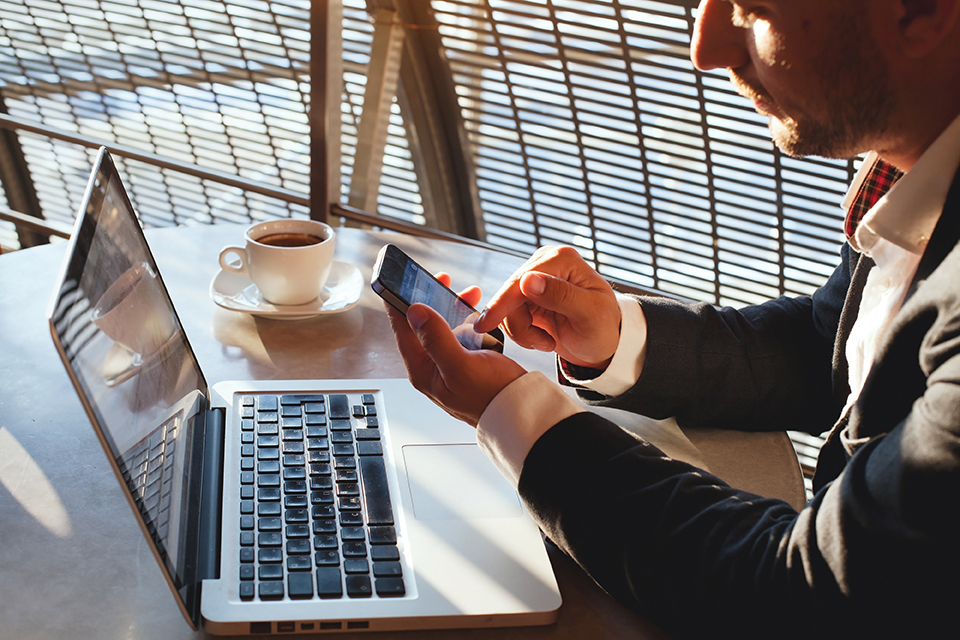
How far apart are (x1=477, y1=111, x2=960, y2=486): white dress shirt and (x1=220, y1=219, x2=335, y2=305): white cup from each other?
0.52 meters

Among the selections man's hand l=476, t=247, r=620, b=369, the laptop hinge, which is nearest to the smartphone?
man's hand l=476, t=247, r=620, b=369

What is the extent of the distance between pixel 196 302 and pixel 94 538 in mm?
567

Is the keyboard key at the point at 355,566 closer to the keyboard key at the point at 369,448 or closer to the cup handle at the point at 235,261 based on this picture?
the keyboard key at the point at 369,448

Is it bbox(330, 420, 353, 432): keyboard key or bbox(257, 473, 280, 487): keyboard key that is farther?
bbox(330, 420, 353, 432): keyboard key

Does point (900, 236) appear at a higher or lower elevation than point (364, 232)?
higher

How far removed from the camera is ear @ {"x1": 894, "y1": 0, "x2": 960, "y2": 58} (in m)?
0.70

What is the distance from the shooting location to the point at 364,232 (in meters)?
1.59

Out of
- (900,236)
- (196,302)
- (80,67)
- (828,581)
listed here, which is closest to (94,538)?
(196,302)

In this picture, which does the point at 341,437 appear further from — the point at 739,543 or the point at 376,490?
the point at 739,543

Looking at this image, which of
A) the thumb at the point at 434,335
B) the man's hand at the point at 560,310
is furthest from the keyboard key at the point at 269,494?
the man's hand at the point at 560,310

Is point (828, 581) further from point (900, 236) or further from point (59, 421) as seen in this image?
point (59, 421)

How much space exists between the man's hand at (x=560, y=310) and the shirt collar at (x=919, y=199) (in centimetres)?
35

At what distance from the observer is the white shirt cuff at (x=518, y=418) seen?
0.81 m

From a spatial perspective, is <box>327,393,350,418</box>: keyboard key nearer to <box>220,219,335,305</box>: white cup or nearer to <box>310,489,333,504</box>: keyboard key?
<box>310,489,333,504</box>: keyboard key
